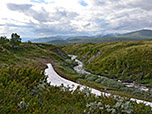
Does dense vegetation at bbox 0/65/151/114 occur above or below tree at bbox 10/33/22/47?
below

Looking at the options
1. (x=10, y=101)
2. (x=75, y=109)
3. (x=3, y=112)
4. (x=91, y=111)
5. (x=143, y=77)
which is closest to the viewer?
(x=3, y=112)

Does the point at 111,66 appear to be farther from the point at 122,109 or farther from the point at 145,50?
the point at 122,109

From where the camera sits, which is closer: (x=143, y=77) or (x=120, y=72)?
(x=143, y=77)

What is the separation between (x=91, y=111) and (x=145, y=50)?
174 feet

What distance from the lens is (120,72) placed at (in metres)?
46.6

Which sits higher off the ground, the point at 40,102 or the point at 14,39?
the point at 14,39

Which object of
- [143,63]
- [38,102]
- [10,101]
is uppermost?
[10,101]

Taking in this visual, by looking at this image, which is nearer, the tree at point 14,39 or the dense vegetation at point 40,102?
the dense vegetation at point 40,102

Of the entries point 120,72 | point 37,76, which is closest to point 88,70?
point 120,72

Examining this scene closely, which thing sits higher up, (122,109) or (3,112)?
(3,112)

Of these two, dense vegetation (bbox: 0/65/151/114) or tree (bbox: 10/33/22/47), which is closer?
dense vegetation (bbox: 0/65/151/114)

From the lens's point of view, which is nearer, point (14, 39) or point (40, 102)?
point (40, 102)

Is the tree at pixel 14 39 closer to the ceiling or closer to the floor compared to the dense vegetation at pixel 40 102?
closer to the ceiling

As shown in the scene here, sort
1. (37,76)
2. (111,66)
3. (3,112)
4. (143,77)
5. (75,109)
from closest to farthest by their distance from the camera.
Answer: (3,112) < (75,109) < (37,76) < (143,77) < (111,66)
